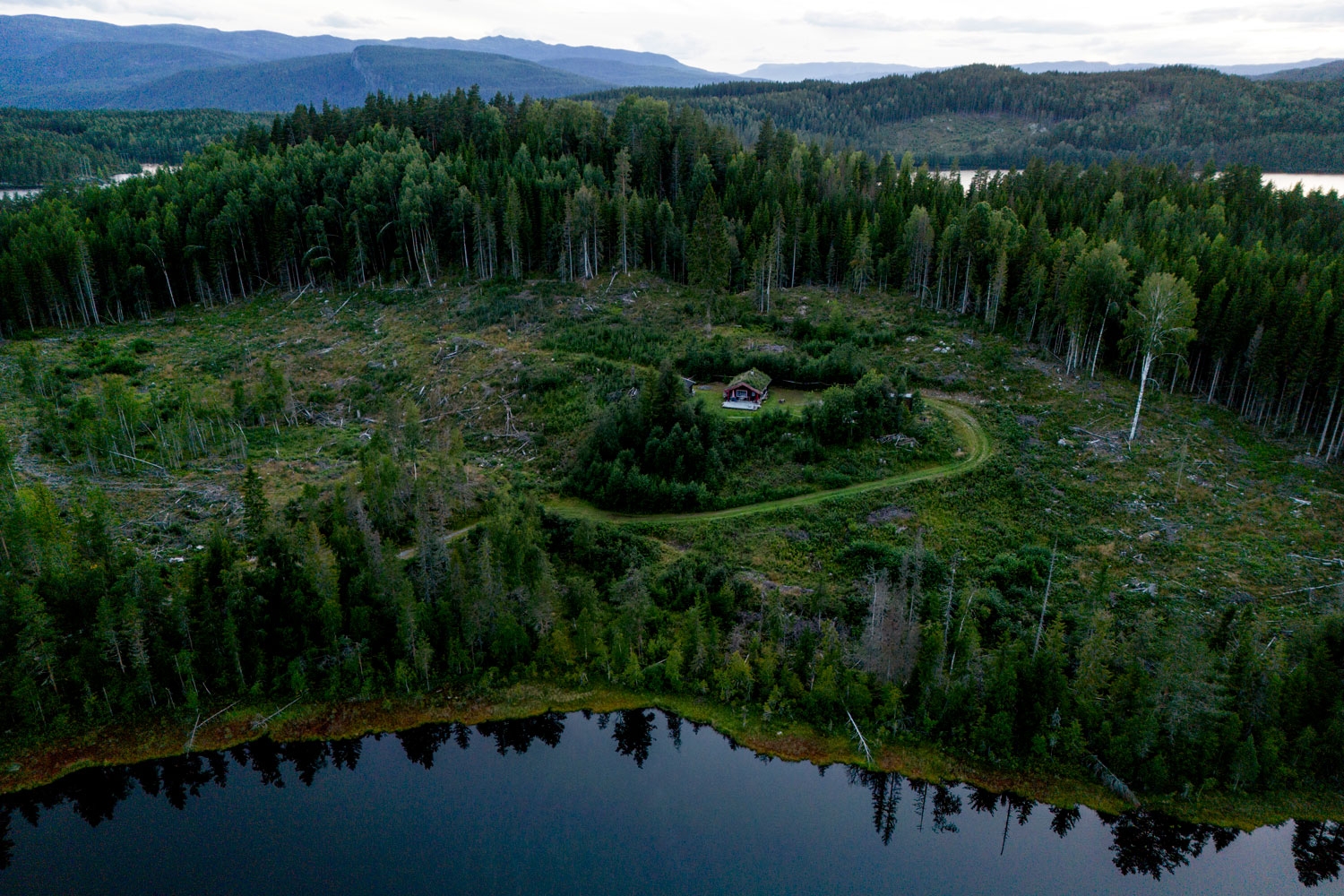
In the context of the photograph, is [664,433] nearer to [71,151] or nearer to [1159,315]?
[1159,315]

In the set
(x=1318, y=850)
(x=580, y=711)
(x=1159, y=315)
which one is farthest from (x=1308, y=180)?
(x=580, y=711)

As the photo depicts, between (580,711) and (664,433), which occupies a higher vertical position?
(664,433)

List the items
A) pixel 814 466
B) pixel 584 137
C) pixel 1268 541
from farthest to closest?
pixel 584 137
pixel 814 466
pixel 1268 541

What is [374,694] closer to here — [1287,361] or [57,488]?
[57,488]

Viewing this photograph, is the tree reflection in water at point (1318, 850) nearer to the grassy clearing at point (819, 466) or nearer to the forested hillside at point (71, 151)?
the grassy clearing at point (819, 466)

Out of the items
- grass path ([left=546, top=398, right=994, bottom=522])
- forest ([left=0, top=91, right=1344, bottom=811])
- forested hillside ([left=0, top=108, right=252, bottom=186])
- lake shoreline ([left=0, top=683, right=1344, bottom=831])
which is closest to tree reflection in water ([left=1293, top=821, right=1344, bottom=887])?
lake shoreline ([left=0, top=683, right=1344, bottom=831])

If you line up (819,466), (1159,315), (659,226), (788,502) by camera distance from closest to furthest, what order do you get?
(788,502) → (819,466) → (1159,315) → (659,226)

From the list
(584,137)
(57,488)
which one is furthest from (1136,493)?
(584,137)
